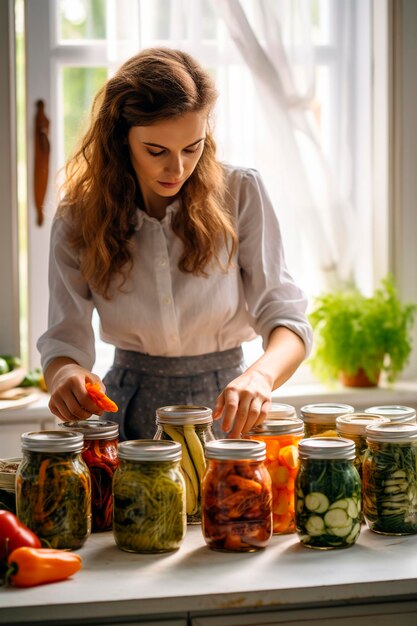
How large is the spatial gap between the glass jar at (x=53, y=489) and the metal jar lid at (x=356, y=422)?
466 mm

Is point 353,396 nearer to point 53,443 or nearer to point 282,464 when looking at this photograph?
point 282,464

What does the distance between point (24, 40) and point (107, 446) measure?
227cm

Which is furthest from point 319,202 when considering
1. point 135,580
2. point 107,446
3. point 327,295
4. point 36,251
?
point 135,580

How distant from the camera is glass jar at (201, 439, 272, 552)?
1.36 m

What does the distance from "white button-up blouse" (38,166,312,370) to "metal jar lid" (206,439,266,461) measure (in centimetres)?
62

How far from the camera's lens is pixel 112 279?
2018 mm

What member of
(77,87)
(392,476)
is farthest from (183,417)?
(77,87)

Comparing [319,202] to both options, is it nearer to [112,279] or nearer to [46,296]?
[46,296]

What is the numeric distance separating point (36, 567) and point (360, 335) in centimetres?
225

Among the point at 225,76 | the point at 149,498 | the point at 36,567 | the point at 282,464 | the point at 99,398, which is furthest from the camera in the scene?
the point at 225,76

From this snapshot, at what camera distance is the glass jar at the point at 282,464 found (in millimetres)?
1486

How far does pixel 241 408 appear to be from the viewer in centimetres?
152

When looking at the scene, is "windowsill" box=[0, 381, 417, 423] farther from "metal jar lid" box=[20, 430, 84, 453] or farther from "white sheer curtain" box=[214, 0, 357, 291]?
"metal jar lid" box=[20, 430, 84, 453]

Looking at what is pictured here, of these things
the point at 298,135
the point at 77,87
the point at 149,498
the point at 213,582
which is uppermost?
the point at 77,87
